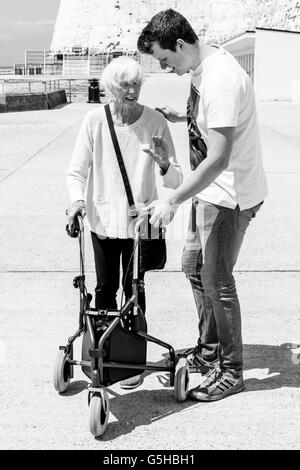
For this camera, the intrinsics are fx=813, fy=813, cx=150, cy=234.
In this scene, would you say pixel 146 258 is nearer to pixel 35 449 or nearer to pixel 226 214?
pixel 226 214

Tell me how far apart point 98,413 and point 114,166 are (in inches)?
48.2

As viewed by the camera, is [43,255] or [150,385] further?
[43,255]

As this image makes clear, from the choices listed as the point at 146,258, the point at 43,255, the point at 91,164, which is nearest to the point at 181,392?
the point at 146,258

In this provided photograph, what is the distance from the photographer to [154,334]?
16.6 feet

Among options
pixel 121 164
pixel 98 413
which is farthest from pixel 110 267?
pixel 98 413

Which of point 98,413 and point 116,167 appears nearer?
point 98,413

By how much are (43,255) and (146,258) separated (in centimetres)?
331

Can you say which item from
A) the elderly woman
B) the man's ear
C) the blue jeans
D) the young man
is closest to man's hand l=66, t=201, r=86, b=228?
the elderly woman

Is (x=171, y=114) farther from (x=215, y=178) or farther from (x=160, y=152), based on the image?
(x=215, y=178)

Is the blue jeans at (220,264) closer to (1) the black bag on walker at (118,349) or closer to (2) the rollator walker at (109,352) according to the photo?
(2) the rollator walker at (109,352)

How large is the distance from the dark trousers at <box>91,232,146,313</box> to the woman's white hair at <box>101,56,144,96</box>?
0.82 metres

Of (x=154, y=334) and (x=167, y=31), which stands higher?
(x=167, y=31)

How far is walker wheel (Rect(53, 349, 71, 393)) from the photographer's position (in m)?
4.03

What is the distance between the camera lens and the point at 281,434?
3674mm
